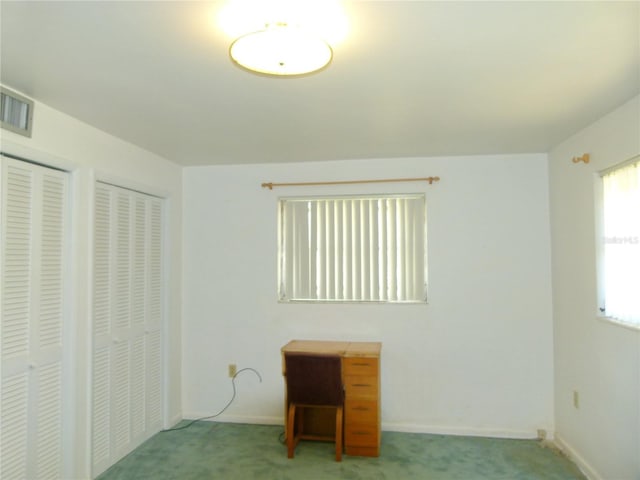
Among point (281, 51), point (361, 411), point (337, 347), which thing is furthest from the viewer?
point (337, 347)

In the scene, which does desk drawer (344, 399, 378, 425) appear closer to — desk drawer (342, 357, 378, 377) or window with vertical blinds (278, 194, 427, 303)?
desk drawer (342, 357, 378, 377)

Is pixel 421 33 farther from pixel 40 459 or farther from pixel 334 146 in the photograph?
pixel 40 459

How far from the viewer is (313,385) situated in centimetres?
321

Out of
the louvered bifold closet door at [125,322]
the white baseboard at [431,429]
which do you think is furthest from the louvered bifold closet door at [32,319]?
the white baseboard at [431,429]

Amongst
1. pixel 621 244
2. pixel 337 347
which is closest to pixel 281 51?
pixel 621 244

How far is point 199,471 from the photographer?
305 cm

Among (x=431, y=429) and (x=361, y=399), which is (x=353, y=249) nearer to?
(x=361, y=399)

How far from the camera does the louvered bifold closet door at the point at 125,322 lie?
118 inches

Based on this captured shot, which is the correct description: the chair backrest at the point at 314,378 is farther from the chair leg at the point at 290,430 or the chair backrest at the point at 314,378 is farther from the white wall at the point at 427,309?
the white wall at the point at 427,309

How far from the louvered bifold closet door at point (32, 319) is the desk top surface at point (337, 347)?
1564mm

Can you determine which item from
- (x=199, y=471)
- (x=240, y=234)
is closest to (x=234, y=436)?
(x=199, y=471)

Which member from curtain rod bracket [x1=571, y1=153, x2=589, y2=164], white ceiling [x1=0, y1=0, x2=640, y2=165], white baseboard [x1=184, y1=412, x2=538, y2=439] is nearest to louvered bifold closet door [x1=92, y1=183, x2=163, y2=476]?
white ceiling [x1=0, y1=0, x2=640, y2=165]

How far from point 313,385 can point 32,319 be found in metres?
1.89

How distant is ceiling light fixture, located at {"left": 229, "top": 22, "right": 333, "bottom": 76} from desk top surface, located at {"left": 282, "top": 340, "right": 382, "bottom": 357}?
2192 millimetres
